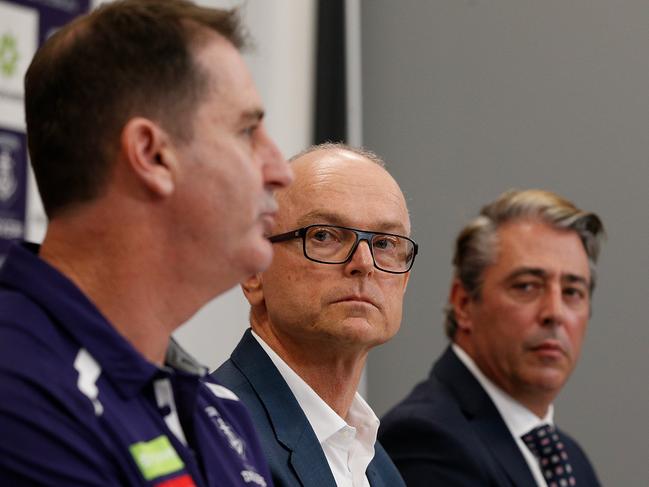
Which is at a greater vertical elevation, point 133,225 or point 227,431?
point 133,225

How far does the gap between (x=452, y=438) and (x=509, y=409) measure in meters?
0.39

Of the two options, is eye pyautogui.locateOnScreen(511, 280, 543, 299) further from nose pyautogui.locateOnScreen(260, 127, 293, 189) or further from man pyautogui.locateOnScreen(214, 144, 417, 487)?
nose pyautogui.locateOnScreen(260, 127, 293, 189)

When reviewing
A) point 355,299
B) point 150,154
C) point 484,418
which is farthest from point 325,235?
point 484,418

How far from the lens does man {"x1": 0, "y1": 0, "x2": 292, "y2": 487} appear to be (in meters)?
1.38

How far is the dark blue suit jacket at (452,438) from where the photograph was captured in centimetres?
290

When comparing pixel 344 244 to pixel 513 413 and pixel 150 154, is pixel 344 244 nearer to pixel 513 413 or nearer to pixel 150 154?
pixel 150 154

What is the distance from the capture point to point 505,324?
3379 mm

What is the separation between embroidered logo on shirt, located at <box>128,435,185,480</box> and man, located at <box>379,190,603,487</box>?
1.56 metres

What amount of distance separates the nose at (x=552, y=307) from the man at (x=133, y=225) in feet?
6.28

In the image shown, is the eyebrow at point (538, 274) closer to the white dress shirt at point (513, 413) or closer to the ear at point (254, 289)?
the white dress shirt at point (513, 413)

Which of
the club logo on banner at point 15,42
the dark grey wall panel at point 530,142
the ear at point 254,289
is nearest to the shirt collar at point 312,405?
the ear at point 254,289

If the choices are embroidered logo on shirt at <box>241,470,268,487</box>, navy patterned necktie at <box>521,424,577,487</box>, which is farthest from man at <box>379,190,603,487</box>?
embroidered logo on shirt at <box>241,470,268,487</box>

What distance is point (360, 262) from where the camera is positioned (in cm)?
226

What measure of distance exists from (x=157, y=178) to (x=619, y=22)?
3106 mm
